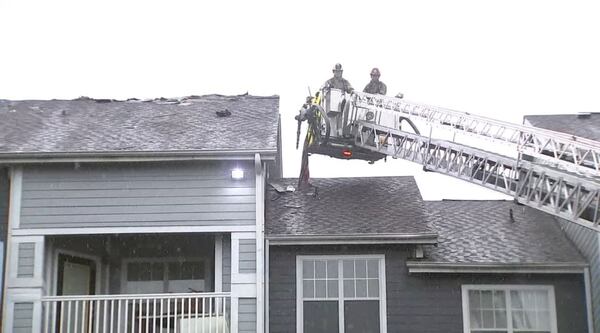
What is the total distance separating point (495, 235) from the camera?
1555 centimetres

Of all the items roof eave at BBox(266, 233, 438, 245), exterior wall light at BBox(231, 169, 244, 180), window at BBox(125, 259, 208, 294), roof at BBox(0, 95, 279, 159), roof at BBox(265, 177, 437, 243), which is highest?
roof at BBox(0, 95, 279, 159)

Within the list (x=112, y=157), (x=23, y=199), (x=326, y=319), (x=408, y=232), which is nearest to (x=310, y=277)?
(x=326, y=319)

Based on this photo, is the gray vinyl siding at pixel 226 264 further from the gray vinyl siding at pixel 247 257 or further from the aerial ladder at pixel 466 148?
the aerial ladder at pixel 466 148

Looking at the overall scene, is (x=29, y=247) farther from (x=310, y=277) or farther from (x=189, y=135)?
(x=310, y=277)

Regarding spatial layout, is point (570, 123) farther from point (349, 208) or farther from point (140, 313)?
point (140, 313)

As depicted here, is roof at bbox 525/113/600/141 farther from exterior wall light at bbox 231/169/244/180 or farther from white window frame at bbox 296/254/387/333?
exterior wall light at bbox 231/169/244/180

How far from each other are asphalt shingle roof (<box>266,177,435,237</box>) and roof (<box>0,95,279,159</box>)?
1531mm

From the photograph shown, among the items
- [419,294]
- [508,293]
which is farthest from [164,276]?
[508,293]

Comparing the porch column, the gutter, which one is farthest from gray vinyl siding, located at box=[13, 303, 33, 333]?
the gutter

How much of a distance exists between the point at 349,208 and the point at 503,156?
11.3ft

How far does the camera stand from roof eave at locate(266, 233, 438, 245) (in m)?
14.2

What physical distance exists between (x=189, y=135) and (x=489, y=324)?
629cm

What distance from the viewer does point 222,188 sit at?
563 inches

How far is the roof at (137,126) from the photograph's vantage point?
14.4 m
